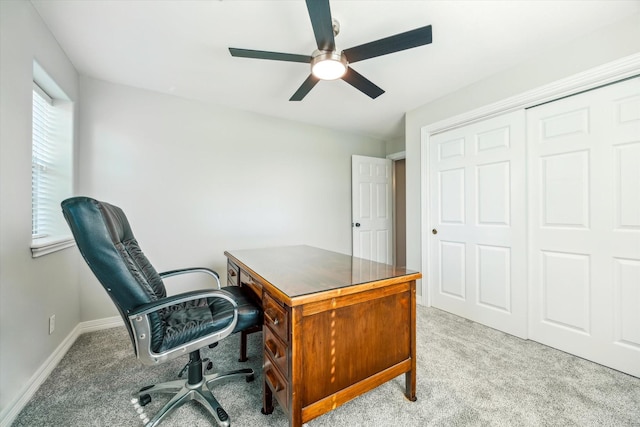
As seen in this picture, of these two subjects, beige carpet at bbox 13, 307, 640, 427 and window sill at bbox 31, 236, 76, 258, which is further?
window sill at bbox 31, 236, 76, 258

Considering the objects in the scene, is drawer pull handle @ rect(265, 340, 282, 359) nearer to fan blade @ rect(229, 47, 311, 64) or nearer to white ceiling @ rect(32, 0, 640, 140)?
fan blade @ rect(229, 47, 311, 64)

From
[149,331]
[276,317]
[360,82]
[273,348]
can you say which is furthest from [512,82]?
[149,331]

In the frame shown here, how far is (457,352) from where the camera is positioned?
1974 mm

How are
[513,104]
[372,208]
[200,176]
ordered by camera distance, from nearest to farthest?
1. [513,104]
2. [200,176]
3. [372,208]

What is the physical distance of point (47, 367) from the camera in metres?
1.69

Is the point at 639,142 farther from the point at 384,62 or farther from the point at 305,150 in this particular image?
the point at 305,150

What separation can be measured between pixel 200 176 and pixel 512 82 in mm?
3150

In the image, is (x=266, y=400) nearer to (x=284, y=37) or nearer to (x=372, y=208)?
(x=284, y=37)

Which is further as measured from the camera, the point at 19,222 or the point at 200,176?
the point at 200,176

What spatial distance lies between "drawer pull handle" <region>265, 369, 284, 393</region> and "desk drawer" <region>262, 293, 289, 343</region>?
9.2 inches

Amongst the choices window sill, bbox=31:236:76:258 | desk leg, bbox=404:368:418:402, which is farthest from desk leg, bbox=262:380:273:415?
window sill, bbox=31:236:76:258

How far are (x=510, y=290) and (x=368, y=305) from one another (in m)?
1.79

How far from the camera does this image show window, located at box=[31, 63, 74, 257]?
192 centimetres

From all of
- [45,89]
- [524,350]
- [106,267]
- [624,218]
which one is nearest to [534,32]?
[624,218]
